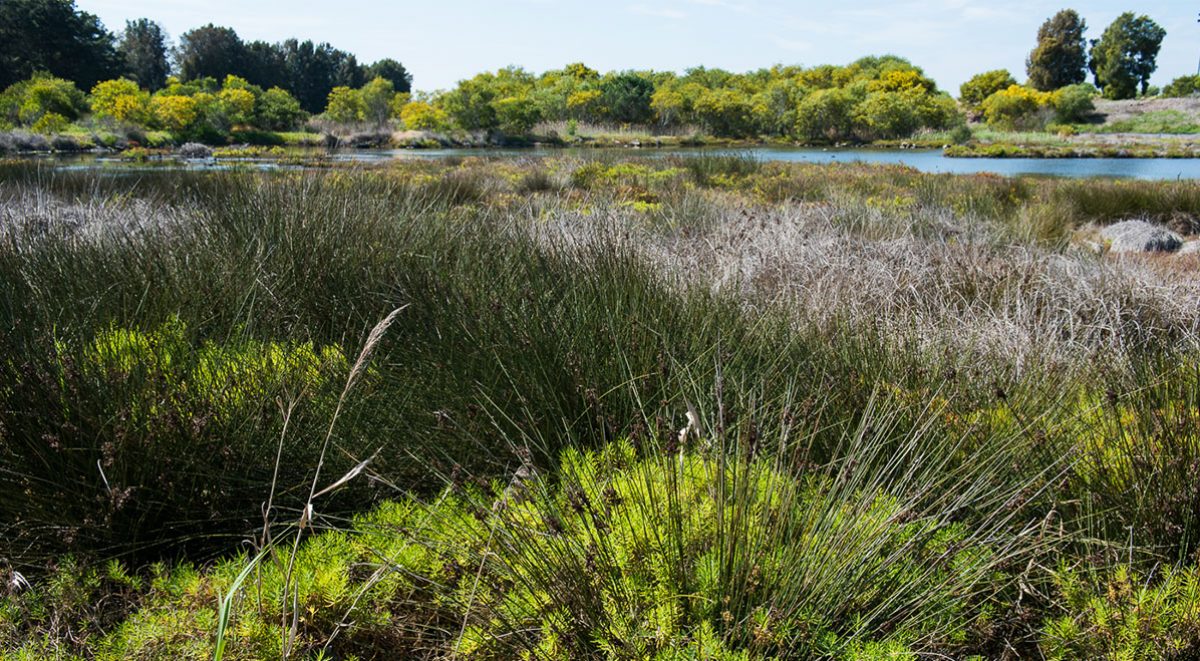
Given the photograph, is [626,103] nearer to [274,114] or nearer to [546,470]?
[274,114]

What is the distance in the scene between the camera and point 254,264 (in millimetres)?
3137

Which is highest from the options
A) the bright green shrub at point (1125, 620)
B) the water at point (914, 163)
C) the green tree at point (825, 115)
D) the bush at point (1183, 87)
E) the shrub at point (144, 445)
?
the bush at point (1183, 87)

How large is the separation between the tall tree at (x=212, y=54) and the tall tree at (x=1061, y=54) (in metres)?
75.8

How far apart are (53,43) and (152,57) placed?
2043cm

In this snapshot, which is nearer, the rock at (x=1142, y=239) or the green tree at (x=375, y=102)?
the rock at (x=1142, y=239)

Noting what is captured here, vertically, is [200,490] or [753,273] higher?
[753,273]

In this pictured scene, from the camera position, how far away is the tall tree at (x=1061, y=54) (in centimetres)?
6906

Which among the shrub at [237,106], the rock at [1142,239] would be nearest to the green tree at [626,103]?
the shrub at [237,106]

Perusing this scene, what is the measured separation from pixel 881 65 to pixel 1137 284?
97812mm

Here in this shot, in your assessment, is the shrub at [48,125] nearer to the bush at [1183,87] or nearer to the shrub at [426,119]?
the shrub at [426,119]

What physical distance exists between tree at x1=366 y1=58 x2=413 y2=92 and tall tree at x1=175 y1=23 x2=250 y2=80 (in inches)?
682

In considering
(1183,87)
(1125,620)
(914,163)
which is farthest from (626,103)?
(1125,620)

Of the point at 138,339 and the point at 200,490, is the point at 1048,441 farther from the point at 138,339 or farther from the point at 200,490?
the point at 138,339

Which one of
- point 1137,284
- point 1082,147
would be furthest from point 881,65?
point 1137,284
